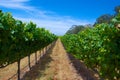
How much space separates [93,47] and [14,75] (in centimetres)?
705

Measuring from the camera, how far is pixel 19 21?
17.7 metres

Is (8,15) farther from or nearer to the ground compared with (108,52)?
farther from the ground

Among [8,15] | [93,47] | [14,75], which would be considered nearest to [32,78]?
[14,75]

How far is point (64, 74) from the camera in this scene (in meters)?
24.4

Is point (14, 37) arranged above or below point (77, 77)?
above

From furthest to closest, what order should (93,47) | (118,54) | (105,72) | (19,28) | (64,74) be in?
(64,74)
(93,47)
(19,28)
(105,72)
(118,54)

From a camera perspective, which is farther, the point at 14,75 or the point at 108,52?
the point at 14,75

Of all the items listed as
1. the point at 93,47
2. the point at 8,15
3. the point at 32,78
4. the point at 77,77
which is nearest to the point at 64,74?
the point at 77,77

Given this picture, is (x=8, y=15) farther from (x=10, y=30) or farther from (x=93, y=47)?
(x=93, y=47)

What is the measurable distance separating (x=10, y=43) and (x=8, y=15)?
1.59m

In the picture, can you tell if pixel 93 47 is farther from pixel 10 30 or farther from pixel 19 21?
pixel 10 30

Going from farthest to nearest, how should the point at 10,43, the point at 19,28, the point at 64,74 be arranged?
the point at 64,74 < the point at 19,28 < the point at 10,43

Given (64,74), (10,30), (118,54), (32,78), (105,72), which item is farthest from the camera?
(64,74)

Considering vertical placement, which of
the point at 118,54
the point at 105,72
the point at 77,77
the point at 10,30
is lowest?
the point at 77,77
